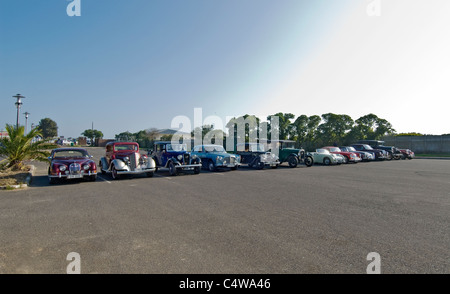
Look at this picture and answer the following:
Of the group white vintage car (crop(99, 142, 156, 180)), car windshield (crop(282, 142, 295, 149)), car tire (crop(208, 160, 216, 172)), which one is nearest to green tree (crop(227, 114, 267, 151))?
car windshield (crop(282, 142, 295, 149))

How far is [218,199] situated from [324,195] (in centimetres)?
356

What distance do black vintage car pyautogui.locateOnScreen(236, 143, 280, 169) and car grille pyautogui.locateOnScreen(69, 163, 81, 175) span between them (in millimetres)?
10486

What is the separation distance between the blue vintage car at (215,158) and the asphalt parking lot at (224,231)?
22.7 feet

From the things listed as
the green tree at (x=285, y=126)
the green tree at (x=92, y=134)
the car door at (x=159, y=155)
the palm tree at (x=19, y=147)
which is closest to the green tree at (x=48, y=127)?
the green tree at (x=92, y=134)

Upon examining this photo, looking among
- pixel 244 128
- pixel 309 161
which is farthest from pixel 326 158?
pixel 244 128

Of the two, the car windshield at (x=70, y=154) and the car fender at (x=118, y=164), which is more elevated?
the car windshield at (x=70, y=154)

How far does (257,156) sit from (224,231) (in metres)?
12.7

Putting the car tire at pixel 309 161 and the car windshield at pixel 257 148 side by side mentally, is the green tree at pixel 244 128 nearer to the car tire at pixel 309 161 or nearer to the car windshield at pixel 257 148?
the car tire at pixel 309 161

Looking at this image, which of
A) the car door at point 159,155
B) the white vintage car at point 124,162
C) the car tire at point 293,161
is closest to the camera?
the white vintage car at point 124,162

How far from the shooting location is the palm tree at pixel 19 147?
45.0ft

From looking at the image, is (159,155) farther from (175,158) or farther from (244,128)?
(244,128)

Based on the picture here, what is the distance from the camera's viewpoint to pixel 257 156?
17.4 meters
